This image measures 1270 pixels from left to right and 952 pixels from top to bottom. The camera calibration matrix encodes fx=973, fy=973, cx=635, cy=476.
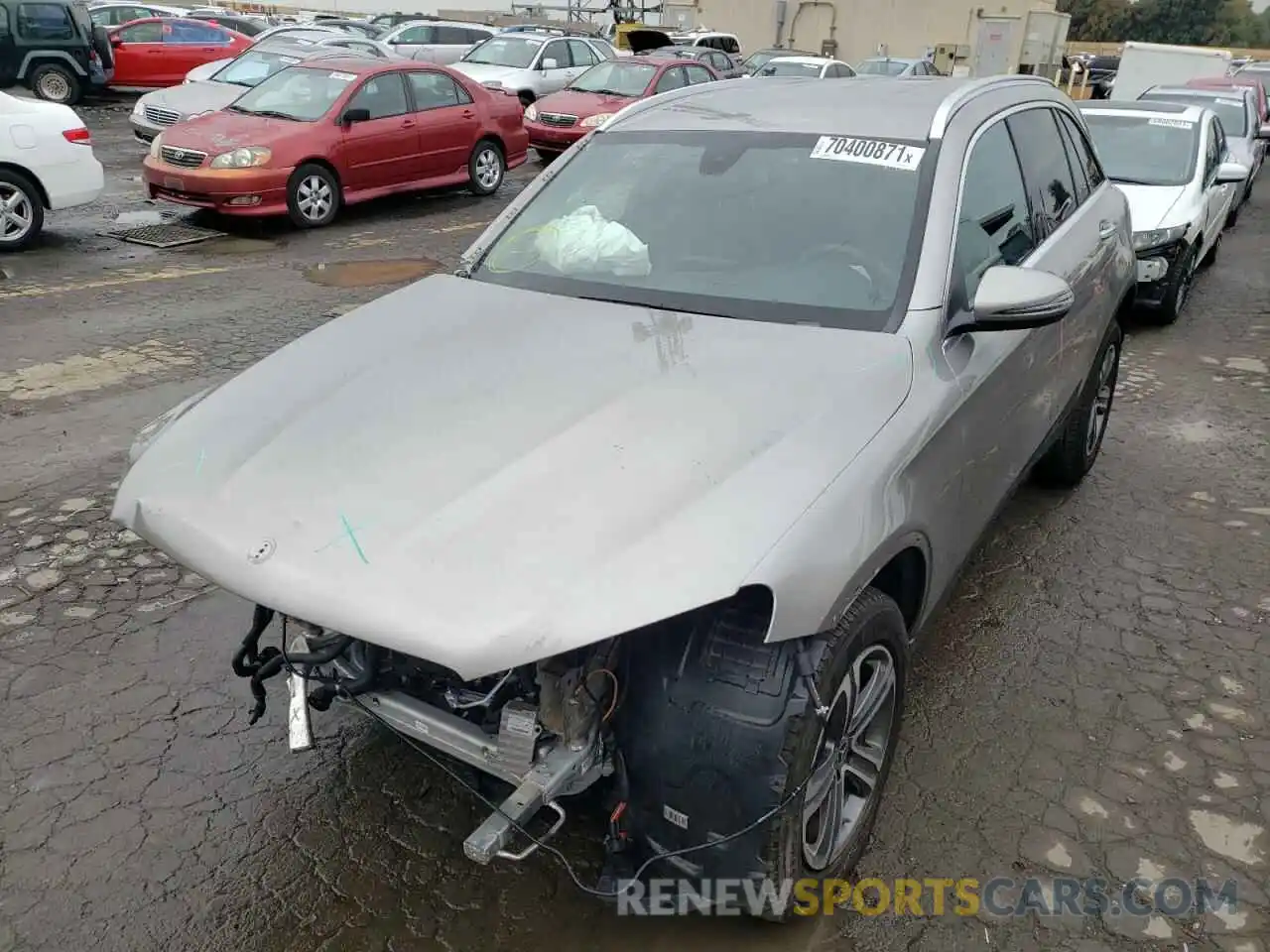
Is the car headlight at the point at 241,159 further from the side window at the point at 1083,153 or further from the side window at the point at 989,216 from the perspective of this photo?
the side window at the point at 989,216

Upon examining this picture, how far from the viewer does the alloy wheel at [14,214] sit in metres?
8.59

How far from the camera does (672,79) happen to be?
15.7m

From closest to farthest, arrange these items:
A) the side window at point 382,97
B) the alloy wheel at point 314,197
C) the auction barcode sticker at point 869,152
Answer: the auction barcode sticker at point 869,152
the alloy wheel at point 314,197
the side window at point 382,97

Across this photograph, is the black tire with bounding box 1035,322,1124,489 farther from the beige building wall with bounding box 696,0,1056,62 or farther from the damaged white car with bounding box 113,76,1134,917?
the beige building wall with bounding box 696,0,1056,62

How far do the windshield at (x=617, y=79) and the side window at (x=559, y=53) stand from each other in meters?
2.38

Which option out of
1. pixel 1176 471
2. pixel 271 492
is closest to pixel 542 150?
pixel 1176 471

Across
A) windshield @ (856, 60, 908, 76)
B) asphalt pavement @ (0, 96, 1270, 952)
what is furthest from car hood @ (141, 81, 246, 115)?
windshield @ (856, 60, 908, 76)

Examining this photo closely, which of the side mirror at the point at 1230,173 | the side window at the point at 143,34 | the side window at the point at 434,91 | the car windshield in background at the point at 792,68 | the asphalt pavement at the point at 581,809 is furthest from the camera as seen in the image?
the car windshield in background at the point at 792,68

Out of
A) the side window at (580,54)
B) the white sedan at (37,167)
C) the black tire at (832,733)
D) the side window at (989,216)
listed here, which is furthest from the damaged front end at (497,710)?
the side window at (580,54)

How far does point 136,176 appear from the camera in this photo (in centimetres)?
1266

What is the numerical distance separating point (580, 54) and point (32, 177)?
12.2 meters

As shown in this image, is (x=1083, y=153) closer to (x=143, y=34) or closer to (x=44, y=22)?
(x=44, y=22)

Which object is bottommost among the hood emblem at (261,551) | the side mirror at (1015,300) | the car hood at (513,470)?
the hood emblem at (261,551)

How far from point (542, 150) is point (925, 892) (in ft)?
46.7
